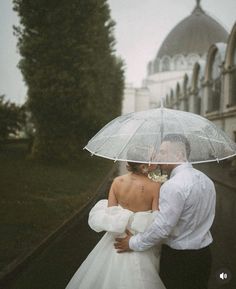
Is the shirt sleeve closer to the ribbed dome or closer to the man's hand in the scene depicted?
the man's hand

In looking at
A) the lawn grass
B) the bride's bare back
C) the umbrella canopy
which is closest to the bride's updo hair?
the umbrella canopy

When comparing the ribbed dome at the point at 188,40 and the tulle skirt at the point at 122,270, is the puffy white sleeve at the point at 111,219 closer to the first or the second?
the tulle skirt at the point at 122,270

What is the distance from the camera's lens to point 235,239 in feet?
23.3

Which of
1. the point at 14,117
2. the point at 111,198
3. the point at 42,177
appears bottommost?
the point at 42,177

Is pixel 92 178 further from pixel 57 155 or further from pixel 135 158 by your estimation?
pixel 135 158

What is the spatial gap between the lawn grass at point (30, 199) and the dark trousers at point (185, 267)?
111 inches

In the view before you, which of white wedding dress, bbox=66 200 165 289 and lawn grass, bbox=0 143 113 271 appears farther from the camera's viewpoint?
lawn grass, bbox=0 143 113 271

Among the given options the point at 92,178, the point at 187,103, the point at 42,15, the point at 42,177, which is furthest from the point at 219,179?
the point at 187,103

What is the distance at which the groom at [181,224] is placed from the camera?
103 inches

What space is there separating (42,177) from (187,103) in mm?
25581

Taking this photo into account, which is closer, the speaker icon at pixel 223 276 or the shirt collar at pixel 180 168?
the shirt collar at pixel 180 168

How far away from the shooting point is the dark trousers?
9.28 ft

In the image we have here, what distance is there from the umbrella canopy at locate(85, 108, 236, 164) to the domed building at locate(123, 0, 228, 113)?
4384cm

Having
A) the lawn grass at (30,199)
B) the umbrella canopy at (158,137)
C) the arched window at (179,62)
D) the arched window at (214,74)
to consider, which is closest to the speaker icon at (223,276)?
the umbrella canopy at (158,137)
